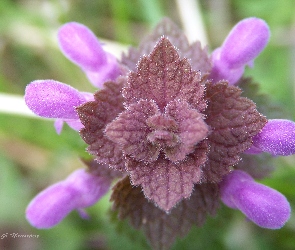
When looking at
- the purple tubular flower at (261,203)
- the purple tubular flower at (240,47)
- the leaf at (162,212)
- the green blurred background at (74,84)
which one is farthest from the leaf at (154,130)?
the green blurred background at (74,84)

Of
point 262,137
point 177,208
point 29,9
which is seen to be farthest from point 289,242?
point 29,9

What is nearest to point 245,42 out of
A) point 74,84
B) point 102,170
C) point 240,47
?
point 240,47

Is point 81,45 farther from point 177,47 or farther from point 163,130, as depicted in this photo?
point 163,130

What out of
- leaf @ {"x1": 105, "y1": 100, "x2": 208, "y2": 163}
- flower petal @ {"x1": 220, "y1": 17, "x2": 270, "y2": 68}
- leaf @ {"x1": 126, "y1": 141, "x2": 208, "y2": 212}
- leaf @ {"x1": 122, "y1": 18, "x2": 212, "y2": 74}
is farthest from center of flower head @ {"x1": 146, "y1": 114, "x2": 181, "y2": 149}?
flower petal @ {"x1": 220, "y1": 17, "x2": 270, "y2": 68}

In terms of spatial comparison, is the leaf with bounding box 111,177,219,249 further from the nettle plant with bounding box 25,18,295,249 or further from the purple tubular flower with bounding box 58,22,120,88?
the purple tubular flower with bounding box 58,22,120,88

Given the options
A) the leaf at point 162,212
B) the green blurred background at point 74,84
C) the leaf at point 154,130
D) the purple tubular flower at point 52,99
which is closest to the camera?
the leaf at point 154,130

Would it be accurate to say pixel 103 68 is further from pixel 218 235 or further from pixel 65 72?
pixel 65 72

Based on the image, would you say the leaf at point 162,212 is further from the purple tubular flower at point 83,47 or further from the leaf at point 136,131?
the purple tubular flower at point 83,47

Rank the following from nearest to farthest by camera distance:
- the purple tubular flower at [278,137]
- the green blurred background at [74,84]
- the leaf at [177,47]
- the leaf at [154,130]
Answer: the leaf at [154,130] < the purple tubular flower at [278,137] < the leaf at [177,47] < the green blurred background at [74,84]
